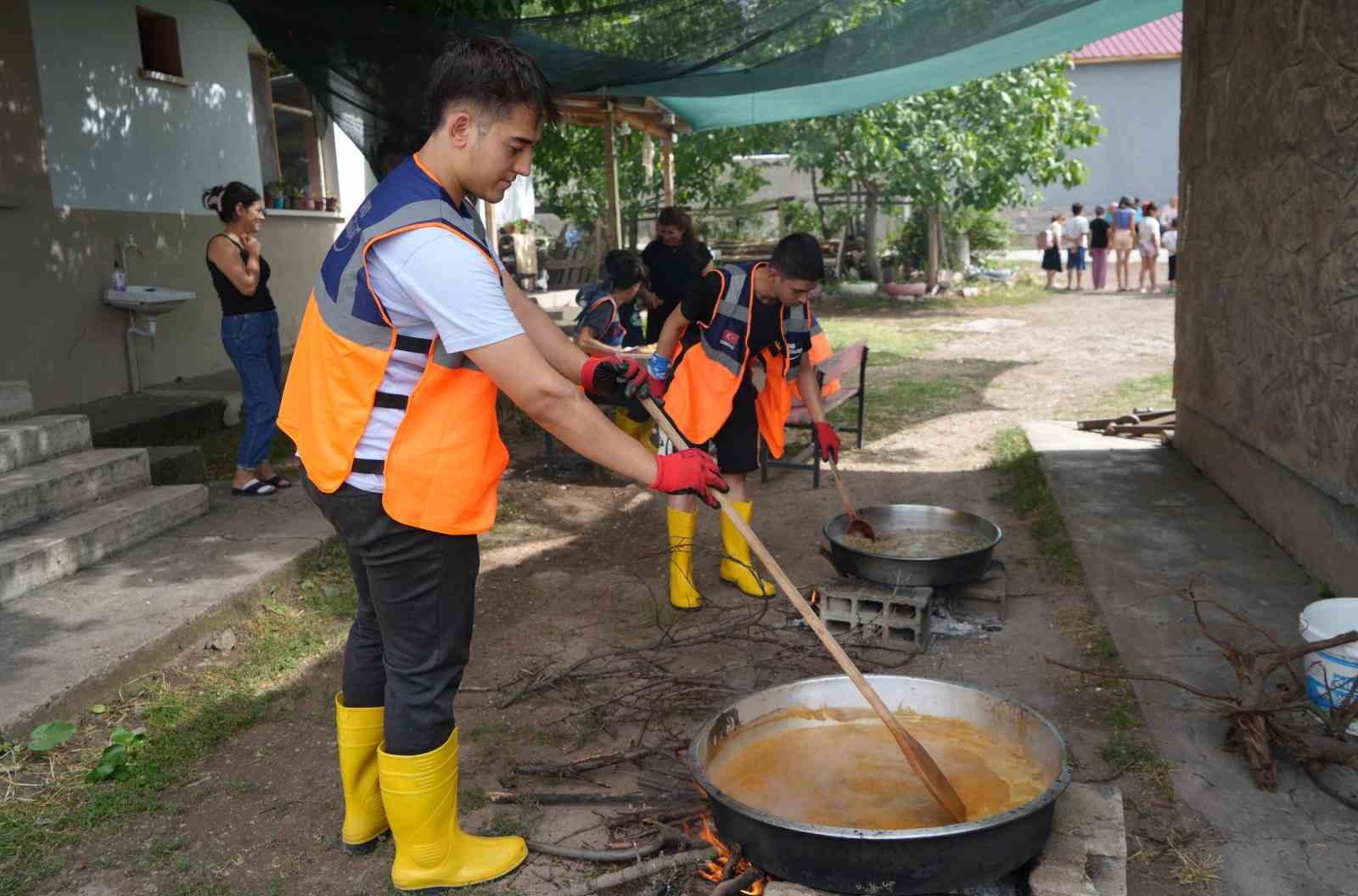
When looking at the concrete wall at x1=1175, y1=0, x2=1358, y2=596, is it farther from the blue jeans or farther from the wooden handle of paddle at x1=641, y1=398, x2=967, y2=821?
the blue jeans

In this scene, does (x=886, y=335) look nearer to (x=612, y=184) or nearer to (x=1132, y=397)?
(x=612, y=184)

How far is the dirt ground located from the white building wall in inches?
159

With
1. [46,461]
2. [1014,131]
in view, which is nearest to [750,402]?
[46,461]

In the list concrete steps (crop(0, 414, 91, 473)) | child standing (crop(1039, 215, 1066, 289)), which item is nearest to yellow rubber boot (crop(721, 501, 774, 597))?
concrete steps (crop(0, 414, 91, 473))

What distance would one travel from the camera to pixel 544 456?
757cm

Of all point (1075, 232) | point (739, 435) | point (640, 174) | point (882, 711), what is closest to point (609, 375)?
point (882, 711)

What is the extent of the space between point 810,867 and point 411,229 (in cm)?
160

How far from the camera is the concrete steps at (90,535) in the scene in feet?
14.6

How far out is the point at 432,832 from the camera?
8.70 ft

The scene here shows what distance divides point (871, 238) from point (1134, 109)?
14.0m

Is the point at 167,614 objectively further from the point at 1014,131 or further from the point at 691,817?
the point at 1014,131

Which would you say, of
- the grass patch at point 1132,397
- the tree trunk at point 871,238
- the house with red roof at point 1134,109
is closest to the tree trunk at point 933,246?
the tree trunk at point 871,238

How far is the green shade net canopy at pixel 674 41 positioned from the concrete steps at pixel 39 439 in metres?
2.35

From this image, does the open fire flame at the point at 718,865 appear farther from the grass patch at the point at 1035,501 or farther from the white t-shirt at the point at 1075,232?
the white t-shirt at the point at 1075,232
